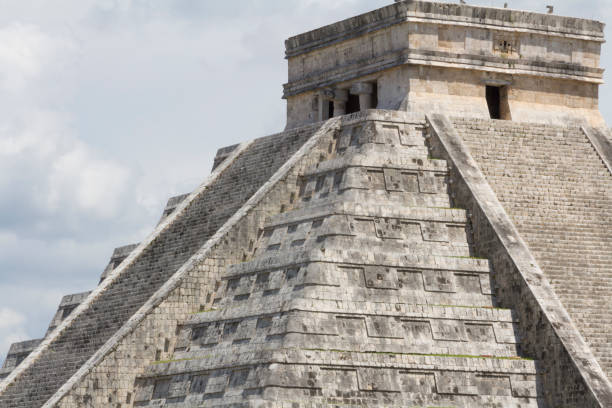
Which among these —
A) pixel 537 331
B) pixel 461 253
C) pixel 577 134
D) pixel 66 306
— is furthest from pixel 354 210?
pixel 66 306

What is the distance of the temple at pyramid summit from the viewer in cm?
2566

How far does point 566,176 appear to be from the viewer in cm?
3072

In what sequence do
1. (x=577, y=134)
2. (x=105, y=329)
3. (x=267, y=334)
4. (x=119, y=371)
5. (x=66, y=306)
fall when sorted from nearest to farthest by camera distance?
(x=267, y=334)
(x=119, y=371)
(x=105, y=329)
(x=577, y=134)
(x=66, y=306)

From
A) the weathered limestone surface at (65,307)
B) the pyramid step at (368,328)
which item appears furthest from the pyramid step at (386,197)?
the weathered limestone surface at (65,307)

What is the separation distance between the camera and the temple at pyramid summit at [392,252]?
25656mm

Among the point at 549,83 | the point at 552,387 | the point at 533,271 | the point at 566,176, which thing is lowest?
the point at 552,387

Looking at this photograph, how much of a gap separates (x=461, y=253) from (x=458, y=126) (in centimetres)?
399

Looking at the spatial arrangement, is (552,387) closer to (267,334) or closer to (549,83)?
(267,334)

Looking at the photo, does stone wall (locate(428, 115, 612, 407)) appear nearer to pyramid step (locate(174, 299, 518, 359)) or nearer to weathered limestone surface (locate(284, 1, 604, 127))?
pyramid step (locate(174, 299, 518, 359))

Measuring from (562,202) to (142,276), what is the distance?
28.0 feet

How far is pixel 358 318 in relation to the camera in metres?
25.9

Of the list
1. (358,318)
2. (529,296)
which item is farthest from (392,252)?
(529,296)

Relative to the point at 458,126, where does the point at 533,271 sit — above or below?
below

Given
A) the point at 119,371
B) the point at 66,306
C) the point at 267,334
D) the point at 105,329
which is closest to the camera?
the point at 267,334
